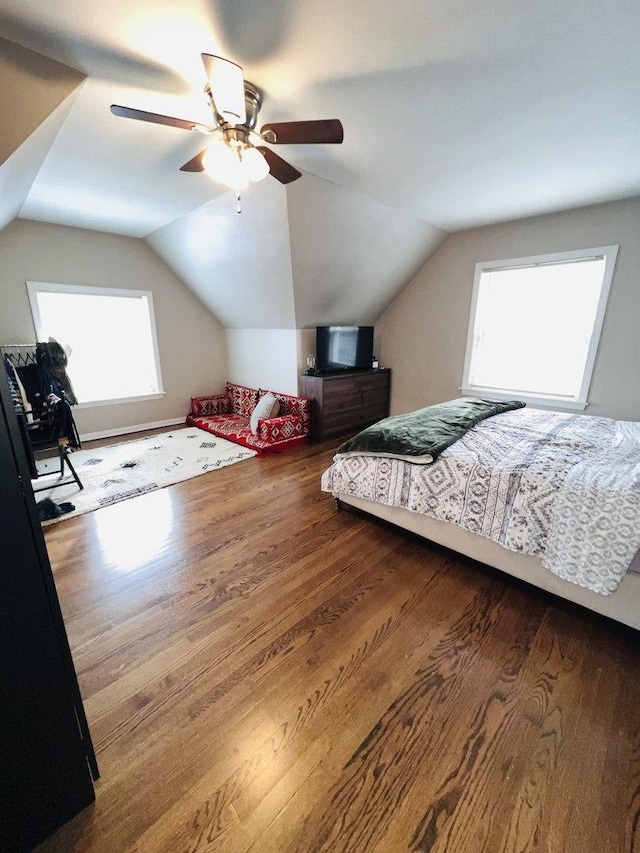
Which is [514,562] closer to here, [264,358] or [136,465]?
[136,465]

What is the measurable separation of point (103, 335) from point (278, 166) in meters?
3.43

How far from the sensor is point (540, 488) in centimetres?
A: 168

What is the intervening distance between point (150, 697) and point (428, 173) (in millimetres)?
3609

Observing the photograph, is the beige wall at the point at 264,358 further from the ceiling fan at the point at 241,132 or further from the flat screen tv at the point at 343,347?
the ceiling fan at the point at 241,132

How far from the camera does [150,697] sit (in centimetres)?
134

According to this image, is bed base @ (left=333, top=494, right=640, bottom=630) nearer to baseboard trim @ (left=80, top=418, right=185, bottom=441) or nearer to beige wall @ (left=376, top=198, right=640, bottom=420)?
beige wall @ (left=376, top=198, right=640, bottom=420)

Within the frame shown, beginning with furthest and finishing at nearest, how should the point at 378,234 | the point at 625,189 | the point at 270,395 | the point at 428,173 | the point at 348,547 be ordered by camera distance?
the point at 270,395
the point at 378,234
the point at 625,189
the point at 428,173
the point at 348,547

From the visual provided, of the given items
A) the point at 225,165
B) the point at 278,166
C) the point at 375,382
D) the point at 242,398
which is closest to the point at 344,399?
the point at 375,382

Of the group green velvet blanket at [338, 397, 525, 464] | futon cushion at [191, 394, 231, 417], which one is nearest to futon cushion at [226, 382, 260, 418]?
futon cushion at [191, 394, 231, 417]

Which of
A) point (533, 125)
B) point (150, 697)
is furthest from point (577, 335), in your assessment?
point (150, 697)

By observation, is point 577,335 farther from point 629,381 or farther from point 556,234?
point 556,234

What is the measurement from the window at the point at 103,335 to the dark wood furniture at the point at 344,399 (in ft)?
7.47

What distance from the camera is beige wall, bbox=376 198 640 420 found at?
Answer: 3137 millimetres

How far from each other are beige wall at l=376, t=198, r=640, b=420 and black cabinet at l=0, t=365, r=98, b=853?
4.40 meters
